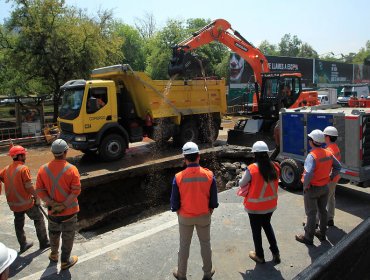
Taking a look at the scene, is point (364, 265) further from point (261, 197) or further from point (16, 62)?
point (16, 62)

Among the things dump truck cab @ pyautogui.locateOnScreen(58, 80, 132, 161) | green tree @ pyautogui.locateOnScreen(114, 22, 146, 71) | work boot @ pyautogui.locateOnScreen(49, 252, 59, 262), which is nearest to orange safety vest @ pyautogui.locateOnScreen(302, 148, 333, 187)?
work boot @ pyautogui.locateOnScreen(49, 252, 59, 262)

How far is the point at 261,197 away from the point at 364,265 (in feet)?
7.73

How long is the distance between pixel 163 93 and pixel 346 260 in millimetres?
11253

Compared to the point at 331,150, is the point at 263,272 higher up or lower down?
lower down

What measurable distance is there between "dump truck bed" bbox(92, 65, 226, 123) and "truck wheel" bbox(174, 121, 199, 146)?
0.47m

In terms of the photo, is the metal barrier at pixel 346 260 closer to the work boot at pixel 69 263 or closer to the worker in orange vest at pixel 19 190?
the work boot at pixel 69 263

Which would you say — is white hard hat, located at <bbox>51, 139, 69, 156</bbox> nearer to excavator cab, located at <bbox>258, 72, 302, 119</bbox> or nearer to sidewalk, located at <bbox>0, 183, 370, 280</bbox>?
sidewalk, located at <bbox>0, 183, 370, 280</bbox>

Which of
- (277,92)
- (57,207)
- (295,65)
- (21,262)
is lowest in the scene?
(21,262)

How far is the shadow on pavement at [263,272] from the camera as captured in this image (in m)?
4.81

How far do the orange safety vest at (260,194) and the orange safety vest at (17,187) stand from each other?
10.5 feet

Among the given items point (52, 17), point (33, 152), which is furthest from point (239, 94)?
point (33, 152)

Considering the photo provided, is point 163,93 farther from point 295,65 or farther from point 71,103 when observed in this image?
point 295,65

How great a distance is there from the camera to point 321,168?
5496 millimetres

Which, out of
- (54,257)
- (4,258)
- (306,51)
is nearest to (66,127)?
(54,257)
